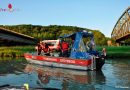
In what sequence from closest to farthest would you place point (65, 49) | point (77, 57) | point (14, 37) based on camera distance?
1. point (14, 37)
2. point (77, 57)
3. point (65, 49)

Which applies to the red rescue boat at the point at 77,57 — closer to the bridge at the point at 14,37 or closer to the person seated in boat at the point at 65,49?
the person seated in boat at the point at 65,49

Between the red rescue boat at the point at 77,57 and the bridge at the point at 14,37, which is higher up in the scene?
the bridge at the point at 14,37

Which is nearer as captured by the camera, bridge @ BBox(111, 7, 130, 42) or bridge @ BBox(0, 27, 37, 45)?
bridge @ BBox(0, 27, 37, 45)

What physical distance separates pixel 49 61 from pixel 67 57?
2268mm

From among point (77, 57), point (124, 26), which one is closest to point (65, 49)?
point (77, 57)

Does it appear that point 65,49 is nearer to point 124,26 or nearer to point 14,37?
point 14,37

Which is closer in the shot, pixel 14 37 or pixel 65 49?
pixel 14 37

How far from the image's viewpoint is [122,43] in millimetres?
106688

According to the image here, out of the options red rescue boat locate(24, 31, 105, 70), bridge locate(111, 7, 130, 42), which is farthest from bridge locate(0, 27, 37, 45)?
bridge locate(111, 7, 130, 42)

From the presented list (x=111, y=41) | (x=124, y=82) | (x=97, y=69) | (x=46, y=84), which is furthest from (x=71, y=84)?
(x=111, y=41)

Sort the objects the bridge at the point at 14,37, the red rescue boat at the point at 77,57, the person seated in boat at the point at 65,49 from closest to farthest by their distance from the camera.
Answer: the bridge at the point at 14,37
the red rescue boat at the point at 77,57
the person seated in boat at the point at 65,49

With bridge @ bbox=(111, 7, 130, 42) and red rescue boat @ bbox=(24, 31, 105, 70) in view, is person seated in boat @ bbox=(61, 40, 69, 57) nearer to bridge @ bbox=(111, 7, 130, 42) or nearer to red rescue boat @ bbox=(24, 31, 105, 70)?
red rescue boat @ bbox=(24, 31, 105, 70)

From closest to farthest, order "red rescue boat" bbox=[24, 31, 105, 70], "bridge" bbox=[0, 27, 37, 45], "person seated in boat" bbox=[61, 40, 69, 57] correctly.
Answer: "bridge" bbox=[0, 27, 37, 45] → "red rescue boat" bbox=[24, 31, 105, 70] → "person seated in boat" bbox=[61, 40, 69, 57]

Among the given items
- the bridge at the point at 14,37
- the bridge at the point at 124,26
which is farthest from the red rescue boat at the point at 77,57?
the bridge at the point at 124,26
